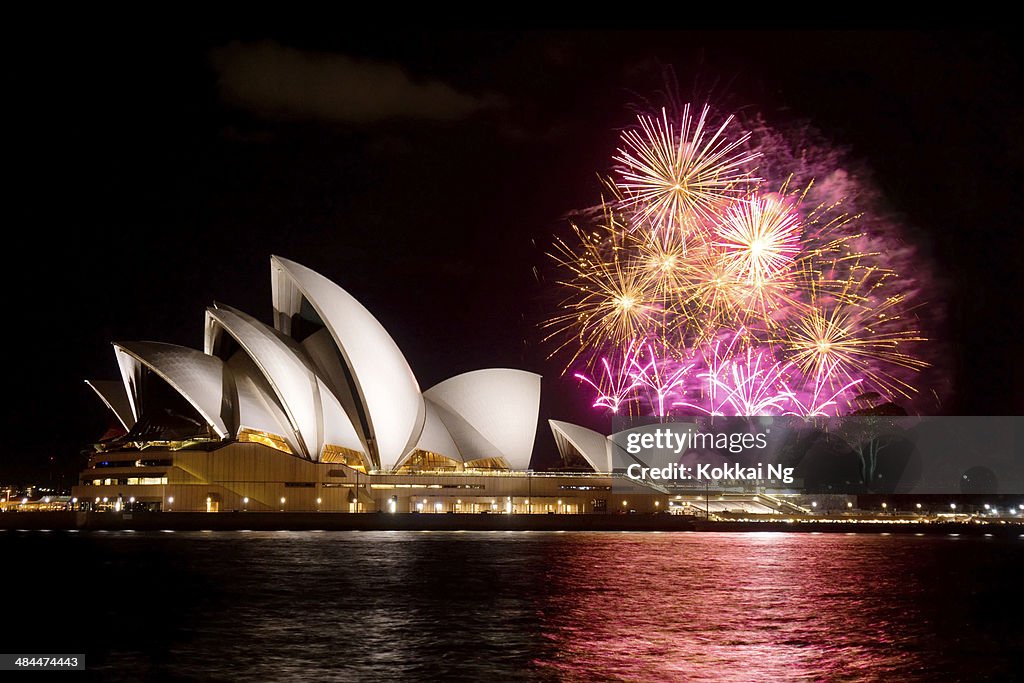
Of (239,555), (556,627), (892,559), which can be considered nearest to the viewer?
(556,627)

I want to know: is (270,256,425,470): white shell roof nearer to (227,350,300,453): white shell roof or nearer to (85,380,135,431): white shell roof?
(227,350,300,453): white shell roof

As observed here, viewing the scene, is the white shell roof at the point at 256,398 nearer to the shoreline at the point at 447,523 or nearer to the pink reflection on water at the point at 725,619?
the shoreline at the point at 447,523

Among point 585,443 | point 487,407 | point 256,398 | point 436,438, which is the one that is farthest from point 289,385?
point 585,443

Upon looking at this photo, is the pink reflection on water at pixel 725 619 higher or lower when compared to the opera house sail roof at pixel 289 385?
lower

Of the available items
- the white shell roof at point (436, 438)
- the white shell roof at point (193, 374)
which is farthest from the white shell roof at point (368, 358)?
the white shell roof at point (193, 374)

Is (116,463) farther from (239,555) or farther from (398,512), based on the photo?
(239,555)

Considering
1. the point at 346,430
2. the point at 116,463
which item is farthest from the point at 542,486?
the point at 116,463
